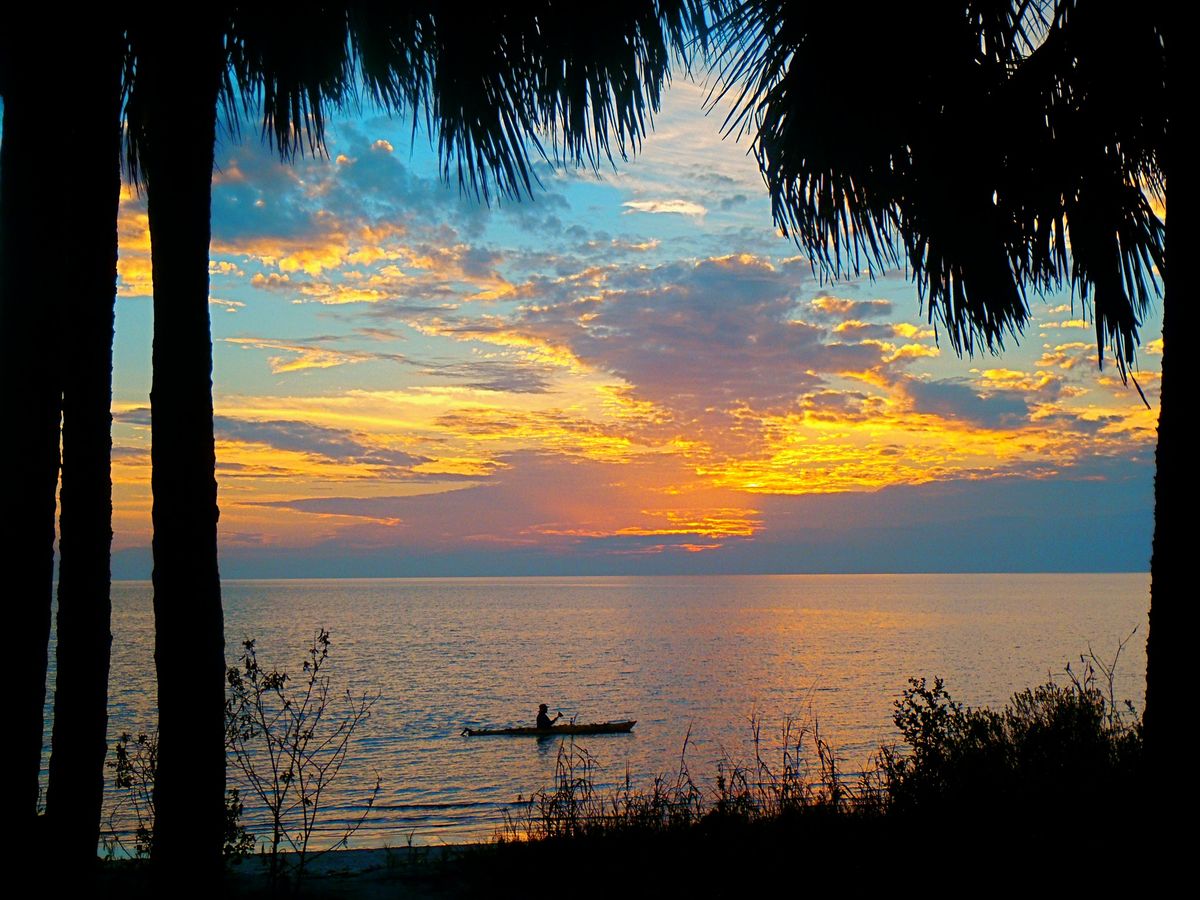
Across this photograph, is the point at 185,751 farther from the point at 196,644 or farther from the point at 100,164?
the point at 100,164

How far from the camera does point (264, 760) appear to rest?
2848cm

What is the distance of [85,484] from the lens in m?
5.07

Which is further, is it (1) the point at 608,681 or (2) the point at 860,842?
(1) the point at 608,681

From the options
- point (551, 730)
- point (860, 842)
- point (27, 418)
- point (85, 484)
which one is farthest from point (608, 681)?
point (27, 418)

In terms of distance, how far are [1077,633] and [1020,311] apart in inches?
3881

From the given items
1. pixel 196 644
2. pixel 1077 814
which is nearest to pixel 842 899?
pixel 1077 814

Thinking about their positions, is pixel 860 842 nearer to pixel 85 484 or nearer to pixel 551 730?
pixel 85 484

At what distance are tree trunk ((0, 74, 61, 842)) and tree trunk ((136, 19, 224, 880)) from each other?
513mm

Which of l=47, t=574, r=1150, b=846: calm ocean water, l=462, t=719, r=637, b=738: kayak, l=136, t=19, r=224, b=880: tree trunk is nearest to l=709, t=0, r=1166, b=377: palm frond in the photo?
l=136, t=19, r=224, b=880: tree trunk

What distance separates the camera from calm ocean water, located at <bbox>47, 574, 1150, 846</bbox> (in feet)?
93.3

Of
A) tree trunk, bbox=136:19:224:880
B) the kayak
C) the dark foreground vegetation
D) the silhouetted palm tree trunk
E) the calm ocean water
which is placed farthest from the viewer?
the kayak

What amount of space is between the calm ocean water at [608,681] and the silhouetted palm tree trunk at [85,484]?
1218cm

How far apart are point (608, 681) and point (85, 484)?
55224mm

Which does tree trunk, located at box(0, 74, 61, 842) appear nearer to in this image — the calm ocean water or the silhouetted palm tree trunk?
the silhouetted palm tree trunk
